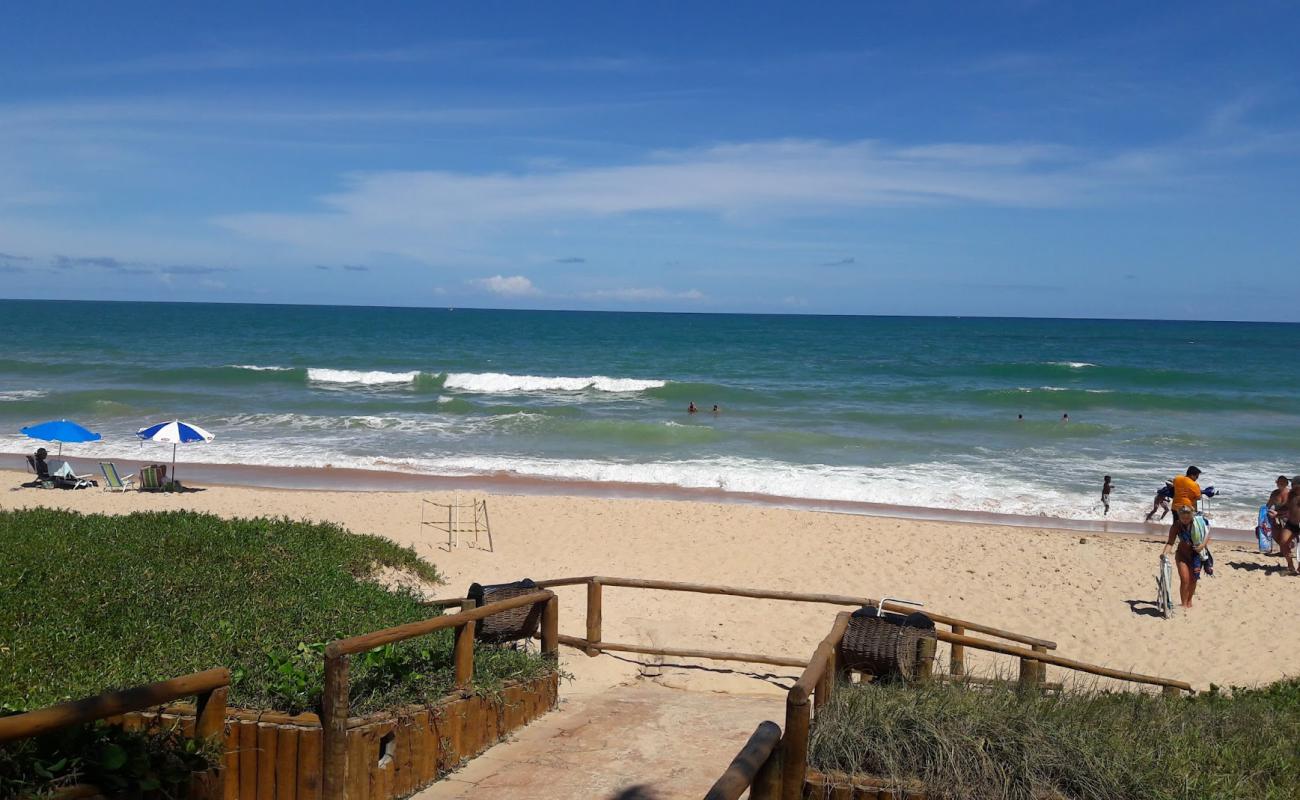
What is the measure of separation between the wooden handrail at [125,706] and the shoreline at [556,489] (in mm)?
16083

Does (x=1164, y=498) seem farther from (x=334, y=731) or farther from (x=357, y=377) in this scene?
(x=357, y=377)

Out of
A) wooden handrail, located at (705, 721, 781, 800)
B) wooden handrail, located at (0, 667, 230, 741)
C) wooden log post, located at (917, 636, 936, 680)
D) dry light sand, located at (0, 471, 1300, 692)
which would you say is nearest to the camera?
wooden handrail, located at (705, 721, 781, 800)

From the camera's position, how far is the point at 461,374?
1953 inches

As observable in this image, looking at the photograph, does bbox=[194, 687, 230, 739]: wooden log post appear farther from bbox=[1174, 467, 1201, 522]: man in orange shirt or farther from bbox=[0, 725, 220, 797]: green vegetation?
bbox=[1174, 467, 1201, 522]: man in orange shirt

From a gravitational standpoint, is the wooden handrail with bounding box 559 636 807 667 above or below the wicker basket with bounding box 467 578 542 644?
below

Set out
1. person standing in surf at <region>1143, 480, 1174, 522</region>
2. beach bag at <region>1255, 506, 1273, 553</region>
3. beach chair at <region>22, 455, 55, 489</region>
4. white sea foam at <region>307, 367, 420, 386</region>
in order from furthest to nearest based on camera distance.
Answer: white sea foam at <region>307, 367, 420, 386</region>, beach chair at <region>22, 455, 55, 489</region>, person standing in surf at <region>1143, 480, 1174, 522</region>, beach bag at <region>1255, 506, 1273, 553</region>

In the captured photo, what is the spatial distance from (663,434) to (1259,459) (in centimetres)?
1693

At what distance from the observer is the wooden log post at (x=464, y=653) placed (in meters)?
6.16

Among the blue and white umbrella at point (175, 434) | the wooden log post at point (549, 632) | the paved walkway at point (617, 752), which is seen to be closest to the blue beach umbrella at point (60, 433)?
the blue and white umbrella at point (175, 434)

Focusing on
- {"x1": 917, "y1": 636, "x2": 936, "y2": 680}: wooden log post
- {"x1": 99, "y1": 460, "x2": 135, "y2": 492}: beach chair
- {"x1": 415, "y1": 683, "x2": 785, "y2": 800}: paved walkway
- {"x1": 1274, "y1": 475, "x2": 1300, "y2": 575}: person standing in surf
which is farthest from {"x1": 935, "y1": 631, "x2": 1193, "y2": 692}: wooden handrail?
{"x1": 99, "y1": 460, "x2": 135, "y2": 492}: beach chair

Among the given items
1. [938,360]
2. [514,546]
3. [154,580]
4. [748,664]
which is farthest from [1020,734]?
[938,360]

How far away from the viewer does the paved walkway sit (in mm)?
5480

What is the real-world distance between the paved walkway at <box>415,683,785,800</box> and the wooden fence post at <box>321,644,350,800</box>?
585 mm

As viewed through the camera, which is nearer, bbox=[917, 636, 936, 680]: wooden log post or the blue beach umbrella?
bbox=[917, 636, 936, 680]: wooden log post
